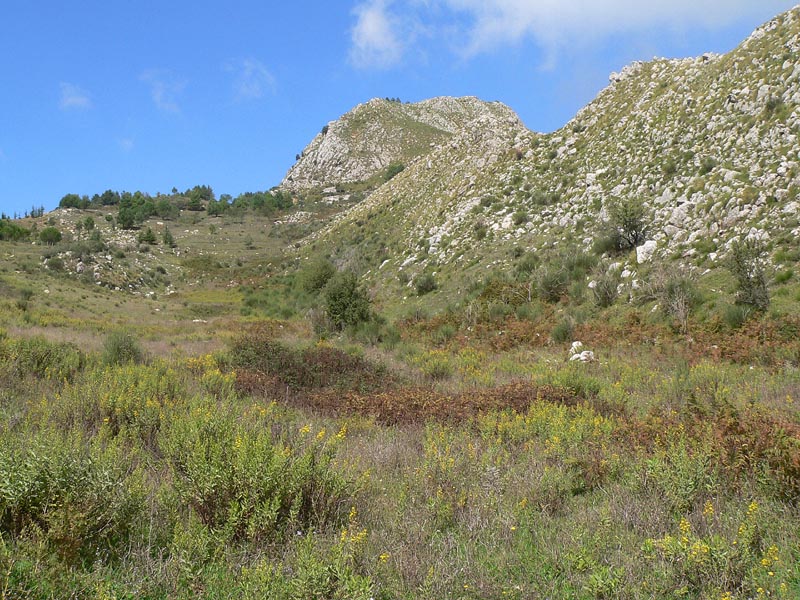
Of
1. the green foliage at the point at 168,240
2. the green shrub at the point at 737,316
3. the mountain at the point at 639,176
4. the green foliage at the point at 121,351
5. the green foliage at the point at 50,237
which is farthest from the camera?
the green foliage at the point at 168,240

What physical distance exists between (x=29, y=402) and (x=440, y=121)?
101 m

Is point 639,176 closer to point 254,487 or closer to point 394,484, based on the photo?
point 394,484

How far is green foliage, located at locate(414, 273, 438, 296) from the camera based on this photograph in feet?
79.6

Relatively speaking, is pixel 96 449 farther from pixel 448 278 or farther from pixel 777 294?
pixel 448 278

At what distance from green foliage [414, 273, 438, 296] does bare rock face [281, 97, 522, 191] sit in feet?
196

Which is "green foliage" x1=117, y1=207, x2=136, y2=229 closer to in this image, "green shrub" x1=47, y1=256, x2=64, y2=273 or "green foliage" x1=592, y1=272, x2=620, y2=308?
"green shrub" x1=47, y1=256, x2=64, y2=273

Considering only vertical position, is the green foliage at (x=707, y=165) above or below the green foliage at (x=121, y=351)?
above

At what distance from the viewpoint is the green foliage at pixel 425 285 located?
2427cm

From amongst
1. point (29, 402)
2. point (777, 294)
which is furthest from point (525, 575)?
point (777, 294)

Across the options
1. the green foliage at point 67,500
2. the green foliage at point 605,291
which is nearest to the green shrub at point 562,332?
the green foliage at point 605,291

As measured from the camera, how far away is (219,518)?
3658 millimetres

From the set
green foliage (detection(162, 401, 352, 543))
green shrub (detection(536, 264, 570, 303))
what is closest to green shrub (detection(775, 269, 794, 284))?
green shrub (detection(536, 264, 570, 303))

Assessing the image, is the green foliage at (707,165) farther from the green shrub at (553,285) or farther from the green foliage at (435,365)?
the green foliage at (435,365)

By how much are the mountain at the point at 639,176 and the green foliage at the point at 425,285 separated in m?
0.86
